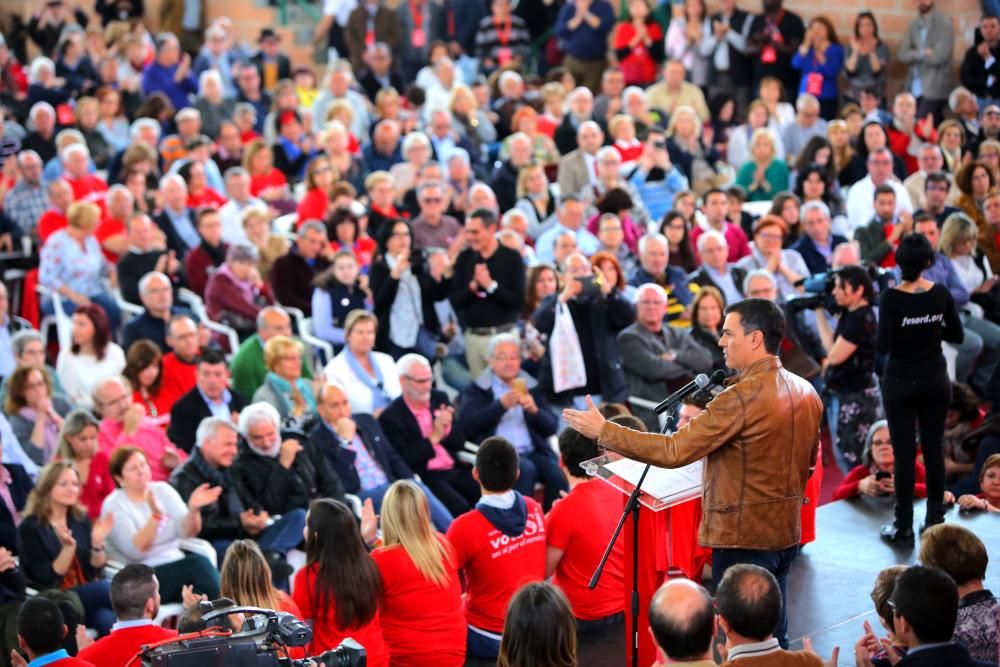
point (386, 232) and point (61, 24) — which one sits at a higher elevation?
point (61, 24)

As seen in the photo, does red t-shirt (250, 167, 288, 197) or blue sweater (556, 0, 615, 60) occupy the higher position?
blue sweater (556, 0, 615, 60)

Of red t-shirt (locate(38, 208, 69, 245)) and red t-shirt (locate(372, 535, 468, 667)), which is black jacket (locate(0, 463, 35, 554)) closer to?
red t-shirt (locate(372, 535, 468, 667))

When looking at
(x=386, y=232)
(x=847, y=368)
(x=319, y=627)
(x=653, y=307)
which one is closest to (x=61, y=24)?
(x=386, y=232)

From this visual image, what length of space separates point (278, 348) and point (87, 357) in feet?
3.83

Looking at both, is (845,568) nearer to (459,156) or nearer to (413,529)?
(413,529)

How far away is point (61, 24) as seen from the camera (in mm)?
14773

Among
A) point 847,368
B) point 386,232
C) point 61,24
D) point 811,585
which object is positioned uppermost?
point 61,24

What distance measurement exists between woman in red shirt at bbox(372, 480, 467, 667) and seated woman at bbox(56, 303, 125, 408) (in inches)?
126

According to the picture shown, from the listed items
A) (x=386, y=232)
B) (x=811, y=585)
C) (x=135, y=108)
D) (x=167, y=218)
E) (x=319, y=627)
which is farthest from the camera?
(x=135, y=108)

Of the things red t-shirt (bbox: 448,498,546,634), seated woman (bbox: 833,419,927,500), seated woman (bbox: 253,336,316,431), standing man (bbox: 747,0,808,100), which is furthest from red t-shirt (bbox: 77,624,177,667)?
standing man (bbox: 747,0,808,100)

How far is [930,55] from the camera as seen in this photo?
42.9 feet

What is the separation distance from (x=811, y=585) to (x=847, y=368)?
2090 mm

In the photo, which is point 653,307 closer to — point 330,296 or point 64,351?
point 330,296

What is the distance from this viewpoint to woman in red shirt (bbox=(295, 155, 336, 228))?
10562mm
